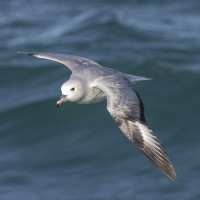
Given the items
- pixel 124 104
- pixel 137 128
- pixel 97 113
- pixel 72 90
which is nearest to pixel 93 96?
pixel 72 90

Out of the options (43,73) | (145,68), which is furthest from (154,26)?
(43,73)

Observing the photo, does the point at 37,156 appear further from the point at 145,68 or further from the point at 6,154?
the point at 145,68

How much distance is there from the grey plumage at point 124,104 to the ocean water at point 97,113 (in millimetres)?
4472

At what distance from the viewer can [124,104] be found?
27.6 ft

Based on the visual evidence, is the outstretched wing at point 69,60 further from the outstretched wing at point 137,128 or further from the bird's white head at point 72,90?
the outstretched wing at point 137,128

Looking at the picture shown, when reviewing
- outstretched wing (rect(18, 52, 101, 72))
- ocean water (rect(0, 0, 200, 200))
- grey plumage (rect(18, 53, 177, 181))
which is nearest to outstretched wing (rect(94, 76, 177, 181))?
grey plumage (rect(18, 53, 177, 181))

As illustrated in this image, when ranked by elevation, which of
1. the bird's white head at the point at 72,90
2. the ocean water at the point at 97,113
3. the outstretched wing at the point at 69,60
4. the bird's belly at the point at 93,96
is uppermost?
the outstretched wing at the point at 69,60

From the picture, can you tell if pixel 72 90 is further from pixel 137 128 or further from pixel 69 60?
pixel 69 60

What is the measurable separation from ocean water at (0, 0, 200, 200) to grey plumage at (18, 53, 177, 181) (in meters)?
4.47

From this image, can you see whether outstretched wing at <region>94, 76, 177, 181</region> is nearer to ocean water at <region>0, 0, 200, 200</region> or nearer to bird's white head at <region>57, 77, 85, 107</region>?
bird's white head at <region>57, 77, 85, 107</region>

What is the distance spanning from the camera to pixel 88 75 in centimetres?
939

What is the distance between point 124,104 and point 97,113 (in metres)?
7.16

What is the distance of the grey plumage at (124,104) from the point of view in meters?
8.17

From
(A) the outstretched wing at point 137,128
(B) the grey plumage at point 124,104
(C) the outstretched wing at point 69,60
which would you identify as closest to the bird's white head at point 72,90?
(B) the grey plumage at point 124,104
